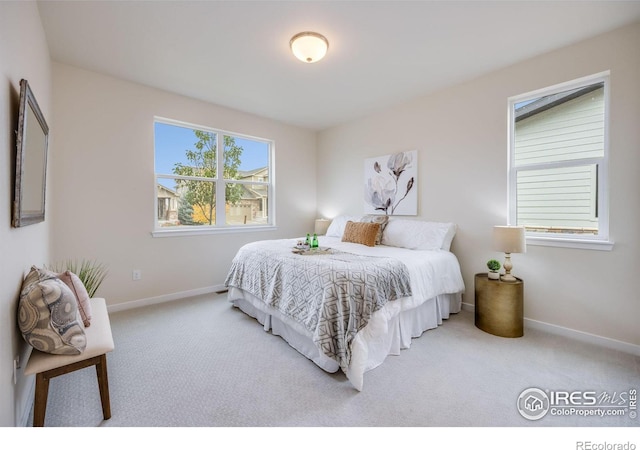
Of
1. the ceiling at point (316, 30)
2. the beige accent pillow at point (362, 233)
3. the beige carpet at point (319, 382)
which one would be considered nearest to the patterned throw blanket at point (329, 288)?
the beige carpet at point (319, 382)

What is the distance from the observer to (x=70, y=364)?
134cm

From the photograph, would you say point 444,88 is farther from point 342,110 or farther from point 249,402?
point 249,402

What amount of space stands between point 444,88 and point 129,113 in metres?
3.72

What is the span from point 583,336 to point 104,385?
11.9ft

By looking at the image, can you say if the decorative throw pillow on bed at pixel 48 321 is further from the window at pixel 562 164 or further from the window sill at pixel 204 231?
the window at pixel 562 164

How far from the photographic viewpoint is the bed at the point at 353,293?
6.03 feet

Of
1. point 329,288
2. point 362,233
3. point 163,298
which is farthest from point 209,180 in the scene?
point 329,288

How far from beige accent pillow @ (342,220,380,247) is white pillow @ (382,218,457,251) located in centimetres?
20

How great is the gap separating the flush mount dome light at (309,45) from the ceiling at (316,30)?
5cm

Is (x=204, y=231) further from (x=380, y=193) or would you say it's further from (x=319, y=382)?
(x=319, y=382)

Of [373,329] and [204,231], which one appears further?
[204,231]

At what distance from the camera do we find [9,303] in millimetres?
1251

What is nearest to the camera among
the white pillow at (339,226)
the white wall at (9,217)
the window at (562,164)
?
the white wall at (9,217)

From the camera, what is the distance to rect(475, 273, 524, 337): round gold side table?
2.42 metres
